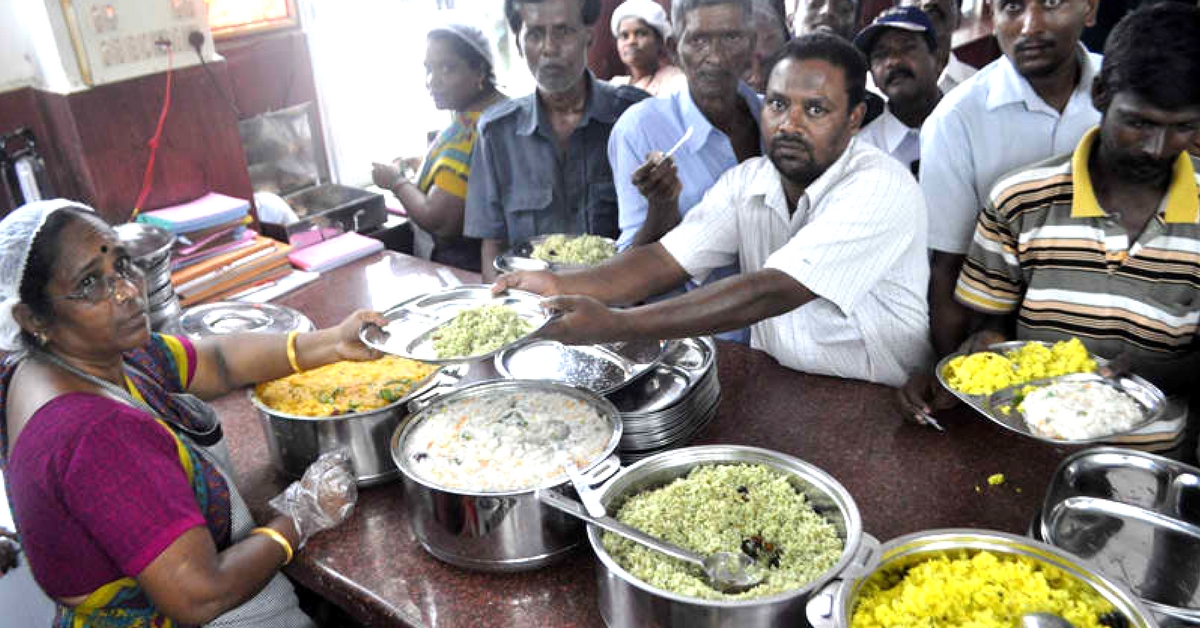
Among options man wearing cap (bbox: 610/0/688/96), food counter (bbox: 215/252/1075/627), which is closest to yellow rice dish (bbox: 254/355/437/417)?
food counter (bbox: 215/252/1075/627)

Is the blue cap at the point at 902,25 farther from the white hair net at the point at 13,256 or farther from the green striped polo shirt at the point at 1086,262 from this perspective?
the white hair net at the point at 13,256

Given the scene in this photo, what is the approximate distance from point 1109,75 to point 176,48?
3.24 meters

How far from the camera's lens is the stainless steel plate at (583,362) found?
7.39 ft

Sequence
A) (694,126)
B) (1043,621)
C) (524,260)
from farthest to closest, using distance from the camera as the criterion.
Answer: (524,260) < (694,126) < (1043,621)

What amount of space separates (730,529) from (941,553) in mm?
366

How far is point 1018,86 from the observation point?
2.51 metres

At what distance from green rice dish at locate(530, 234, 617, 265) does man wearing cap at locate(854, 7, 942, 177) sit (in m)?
1.22

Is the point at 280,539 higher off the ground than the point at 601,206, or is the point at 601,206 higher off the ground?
the point at 601,206

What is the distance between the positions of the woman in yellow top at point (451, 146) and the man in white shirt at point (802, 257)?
1.25 meters

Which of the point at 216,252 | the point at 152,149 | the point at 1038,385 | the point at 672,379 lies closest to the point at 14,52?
the point at 152,149

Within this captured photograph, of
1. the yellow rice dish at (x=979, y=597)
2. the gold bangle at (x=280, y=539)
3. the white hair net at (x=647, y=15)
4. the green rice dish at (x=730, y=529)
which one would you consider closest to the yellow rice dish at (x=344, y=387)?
the gold bangle at (x=280, y=539)

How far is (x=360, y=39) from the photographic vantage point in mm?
5277

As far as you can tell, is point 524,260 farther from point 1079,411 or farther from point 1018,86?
point 1079,411

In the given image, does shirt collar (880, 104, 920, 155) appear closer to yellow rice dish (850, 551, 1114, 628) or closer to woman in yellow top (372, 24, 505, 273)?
woman in yellow top (372, 24, 505, 273)
